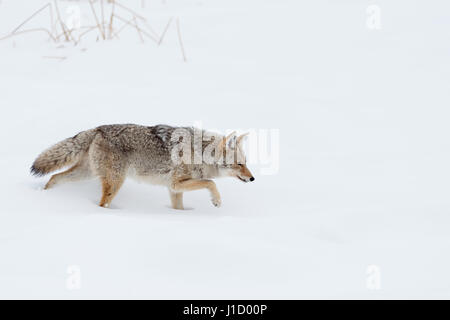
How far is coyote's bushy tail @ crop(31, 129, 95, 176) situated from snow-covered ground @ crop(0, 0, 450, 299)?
236 millimetres

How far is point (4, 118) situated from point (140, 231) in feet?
12.9

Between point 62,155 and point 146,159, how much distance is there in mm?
972

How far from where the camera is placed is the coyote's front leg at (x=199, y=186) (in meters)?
6.47

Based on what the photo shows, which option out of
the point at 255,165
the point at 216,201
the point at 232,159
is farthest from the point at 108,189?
the point at 255,165

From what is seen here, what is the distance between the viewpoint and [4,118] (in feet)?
25.3

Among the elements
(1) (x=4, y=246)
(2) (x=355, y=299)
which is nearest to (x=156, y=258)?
(1) (x=4, y=246)

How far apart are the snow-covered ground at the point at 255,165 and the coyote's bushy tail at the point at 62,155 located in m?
0.24

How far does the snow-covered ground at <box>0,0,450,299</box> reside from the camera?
4348 mm

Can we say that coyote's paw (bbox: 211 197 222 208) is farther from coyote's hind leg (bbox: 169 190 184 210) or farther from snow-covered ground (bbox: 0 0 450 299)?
coyote's hind leg (bbox: 169 190 184 210)

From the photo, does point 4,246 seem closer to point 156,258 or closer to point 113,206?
point 156,258

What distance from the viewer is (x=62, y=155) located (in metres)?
6.19

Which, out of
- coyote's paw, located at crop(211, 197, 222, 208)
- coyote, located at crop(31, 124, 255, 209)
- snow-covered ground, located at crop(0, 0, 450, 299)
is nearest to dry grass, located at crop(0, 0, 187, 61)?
snow-covered ground, located at crop(0, 0, 450, 299)

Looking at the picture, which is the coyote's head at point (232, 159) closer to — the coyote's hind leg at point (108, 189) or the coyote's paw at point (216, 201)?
the coyote's paw at point (216, 201)

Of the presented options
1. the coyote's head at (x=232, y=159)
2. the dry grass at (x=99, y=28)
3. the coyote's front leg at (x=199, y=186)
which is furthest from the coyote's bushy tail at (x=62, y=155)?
the dry grass at (x=99, y=28)
